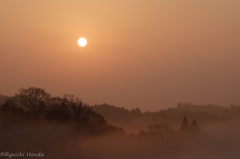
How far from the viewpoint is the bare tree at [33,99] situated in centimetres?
11156

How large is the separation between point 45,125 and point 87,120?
19703mm

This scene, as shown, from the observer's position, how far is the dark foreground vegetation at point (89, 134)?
9566cm

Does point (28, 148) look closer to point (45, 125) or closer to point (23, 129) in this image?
point (23, 129)

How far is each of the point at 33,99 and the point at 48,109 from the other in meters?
4.14

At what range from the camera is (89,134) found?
11425 centimetres

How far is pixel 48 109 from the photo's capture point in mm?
113438

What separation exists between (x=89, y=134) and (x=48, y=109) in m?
11.0

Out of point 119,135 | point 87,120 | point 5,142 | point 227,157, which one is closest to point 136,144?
point 119,135

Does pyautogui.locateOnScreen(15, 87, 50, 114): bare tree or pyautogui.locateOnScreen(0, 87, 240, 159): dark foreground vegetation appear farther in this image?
pyautogui.locateOnScreen(15, 87, 50, 114): bare tree

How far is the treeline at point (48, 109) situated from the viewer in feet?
346

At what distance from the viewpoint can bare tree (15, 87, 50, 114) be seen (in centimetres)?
11156

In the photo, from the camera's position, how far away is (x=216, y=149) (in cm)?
14038

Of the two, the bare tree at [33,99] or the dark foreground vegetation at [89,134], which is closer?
the dark foreground vegetation at [89,134]

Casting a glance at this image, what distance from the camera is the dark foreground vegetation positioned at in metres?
95.7
